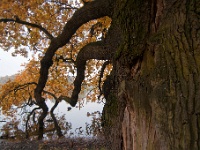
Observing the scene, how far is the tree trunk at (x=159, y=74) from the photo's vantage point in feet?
5.54

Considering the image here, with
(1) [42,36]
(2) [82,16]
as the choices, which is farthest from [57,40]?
(1) [42,36]

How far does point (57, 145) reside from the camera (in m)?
8.42

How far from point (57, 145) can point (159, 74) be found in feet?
24.2

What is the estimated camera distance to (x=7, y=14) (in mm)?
7113

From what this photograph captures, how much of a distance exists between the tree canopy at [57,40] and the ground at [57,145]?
883 millimetres

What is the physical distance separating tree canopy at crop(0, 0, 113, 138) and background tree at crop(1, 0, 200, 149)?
1.92m

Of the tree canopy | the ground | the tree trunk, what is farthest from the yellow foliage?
the tree trunk

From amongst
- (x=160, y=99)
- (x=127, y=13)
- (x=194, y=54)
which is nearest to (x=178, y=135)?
(x=160, y=99)

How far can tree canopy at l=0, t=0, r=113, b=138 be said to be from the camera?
5191 mm

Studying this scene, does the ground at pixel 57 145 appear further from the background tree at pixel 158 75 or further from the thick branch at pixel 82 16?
the background tree at pixel 158 75

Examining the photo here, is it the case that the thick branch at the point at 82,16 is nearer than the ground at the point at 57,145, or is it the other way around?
the thick branch at the point at 82,16

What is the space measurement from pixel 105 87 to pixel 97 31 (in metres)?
3.72

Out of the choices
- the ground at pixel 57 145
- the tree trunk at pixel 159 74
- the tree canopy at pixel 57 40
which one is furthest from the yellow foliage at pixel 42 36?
the tree trunk at pixel 159 74

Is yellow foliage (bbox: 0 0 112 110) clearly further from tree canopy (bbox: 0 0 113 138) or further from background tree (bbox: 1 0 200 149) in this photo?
background tree (bbox: 1 0 200 149)
